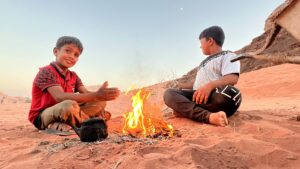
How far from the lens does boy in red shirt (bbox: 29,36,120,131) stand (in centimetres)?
386

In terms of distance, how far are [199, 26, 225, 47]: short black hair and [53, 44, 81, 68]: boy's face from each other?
5.80 ft

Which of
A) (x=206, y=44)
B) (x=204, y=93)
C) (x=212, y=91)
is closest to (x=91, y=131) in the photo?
(x=204, y=93)

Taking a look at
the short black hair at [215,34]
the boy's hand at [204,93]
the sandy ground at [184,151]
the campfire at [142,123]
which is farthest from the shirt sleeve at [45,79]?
the short black hair at [215,34]

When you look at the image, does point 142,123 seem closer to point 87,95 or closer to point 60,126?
point 87,95

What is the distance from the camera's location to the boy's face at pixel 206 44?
4449mm

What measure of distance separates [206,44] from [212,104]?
917 millimetres

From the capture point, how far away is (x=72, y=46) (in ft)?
14.0

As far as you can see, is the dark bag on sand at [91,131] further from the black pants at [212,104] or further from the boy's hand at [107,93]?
the black pants at [212,104]

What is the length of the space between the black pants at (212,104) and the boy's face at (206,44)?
0.72 meters

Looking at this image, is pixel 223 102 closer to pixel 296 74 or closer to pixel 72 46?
pixel 72 46

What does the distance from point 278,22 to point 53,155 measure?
2044 millimetres

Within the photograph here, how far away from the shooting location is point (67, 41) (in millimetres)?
4277

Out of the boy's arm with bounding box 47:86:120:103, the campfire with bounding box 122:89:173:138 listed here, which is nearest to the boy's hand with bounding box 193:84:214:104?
the campfire with bounding box 122:89:173:138

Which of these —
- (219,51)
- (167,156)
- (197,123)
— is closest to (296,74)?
(219,51)
